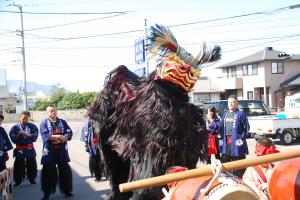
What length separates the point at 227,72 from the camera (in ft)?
139

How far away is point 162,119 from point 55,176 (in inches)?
200

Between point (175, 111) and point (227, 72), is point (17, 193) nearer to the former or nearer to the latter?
point (175, 111)

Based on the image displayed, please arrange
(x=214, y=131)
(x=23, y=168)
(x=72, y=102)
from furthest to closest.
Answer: (x=72, y=102), (x=23, y=168), (x=214, y=131)

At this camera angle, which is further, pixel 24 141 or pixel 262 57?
pixel 262 57

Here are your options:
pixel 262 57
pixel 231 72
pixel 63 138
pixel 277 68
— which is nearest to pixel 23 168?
pixel 63 138

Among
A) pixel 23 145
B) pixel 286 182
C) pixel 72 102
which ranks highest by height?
pixel 286 182

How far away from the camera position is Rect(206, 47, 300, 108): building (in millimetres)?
36469

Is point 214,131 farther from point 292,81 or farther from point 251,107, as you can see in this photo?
point 292,81

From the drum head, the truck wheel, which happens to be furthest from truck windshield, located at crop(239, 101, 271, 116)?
the drum head

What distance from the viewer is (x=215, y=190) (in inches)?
59.7

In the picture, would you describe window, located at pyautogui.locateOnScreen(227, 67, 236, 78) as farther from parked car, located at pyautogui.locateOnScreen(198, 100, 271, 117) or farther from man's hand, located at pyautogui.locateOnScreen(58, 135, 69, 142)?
man's hand, located at pyautogui.locateOnScreen(58, 135, 69, 142)

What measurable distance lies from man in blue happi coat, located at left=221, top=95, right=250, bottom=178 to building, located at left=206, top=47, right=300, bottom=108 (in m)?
29.3

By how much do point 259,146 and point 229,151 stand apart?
3728 mm

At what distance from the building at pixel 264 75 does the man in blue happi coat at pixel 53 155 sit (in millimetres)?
30698
